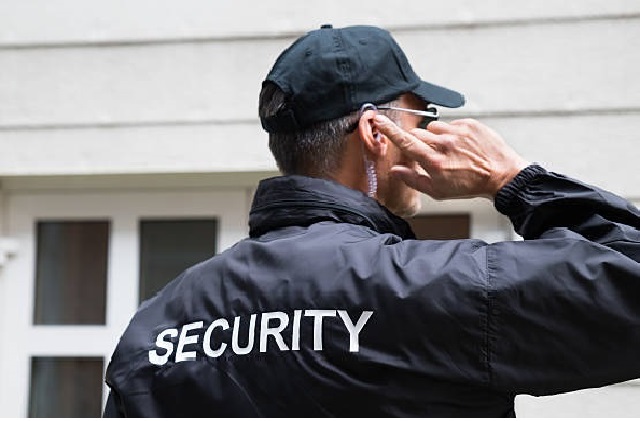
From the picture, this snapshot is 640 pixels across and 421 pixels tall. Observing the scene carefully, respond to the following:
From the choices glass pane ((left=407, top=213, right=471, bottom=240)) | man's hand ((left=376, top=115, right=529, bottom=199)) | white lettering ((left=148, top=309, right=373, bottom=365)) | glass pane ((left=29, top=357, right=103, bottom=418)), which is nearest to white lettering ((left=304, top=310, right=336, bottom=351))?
white lettering ((left=148, top=309, right=373, bottom=365))

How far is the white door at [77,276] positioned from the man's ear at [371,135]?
204 centimetres

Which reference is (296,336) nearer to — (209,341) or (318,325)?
(318,325)

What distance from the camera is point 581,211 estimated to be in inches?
60.2

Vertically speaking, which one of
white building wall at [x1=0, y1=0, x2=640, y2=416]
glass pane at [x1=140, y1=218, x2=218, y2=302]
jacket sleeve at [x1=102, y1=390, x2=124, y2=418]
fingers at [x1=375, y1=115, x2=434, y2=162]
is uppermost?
white building wall at [x1=0, y1=0, x2=640, y2=416]

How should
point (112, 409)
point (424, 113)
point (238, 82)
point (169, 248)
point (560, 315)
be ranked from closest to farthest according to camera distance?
point (560, 315)
point (112, 409)
point (424, 113)
point (238, 82)
point (169, 248)

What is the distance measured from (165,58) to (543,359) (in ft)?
8.18

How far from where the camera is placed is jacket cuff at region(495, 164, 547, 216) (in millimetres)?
1565

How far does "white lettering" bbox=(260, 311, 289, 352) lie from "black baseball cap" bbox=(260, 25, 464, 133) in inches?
13.7

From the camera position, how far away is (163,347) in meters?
1.54

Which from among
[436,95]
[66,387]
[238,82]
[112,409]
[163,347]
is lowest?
[66,387]

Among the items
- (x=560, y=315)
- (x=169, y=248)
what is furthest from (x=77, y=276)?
(x=560, y=315)

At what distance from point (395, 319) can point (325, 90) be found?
16.5 inches

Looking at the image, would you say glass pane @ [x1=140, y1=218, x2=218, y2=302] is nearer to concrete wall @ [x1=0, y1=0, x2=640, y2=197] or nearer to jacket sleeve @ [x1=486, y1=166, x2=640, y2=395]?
concrete wall @ [x1=0, y1=0, x2=640, y2=197]

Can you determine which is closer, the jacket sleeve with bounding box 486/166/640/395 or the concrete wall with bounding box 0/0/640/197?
the jacket sleeve with bounding box 486/166/640/395
